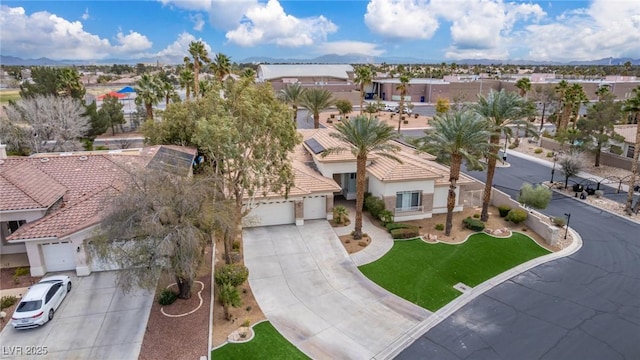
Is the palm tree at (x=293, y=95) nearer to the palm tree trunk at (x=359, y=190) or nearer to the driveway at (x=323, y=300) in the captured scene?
the palm tree trunk at (x=359, y=190)

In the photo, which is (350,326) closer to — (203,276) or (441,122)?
(203,276)

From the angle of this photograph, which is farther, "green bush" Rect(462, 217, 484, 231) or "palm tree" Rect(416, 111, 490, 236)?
"green bush" Rect(462, 217, 484, 231)

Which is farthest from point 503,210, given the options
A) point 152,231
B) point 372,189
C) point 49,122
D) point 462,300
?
point 49,122

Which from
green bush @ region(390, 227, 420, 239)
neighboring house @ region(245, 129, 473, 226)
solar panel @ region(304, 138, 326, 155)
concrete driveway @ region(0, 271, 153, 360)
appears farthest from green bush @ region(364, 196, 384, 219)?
concrete driveway @ region(0, 271, 153, 360)

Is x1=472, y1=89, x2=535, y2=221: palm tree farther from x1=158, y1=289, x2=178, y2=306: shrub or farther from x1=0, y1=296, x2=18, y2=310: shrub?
x1=0, y1=296, x2=18, y2=310: shrub

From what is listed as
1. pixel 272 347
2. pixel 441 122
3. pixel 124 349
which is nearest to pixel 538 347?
pixel 272 347

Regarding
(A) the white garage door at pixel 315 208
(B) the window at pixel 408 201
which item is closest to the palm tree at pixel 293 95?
(A) the white garage door at pixel 315 208

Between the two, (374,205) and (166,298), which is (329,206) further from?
(166,298)

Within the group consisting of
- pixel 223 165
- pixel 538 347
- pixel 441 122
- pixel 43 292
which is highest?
pixel 441 122
